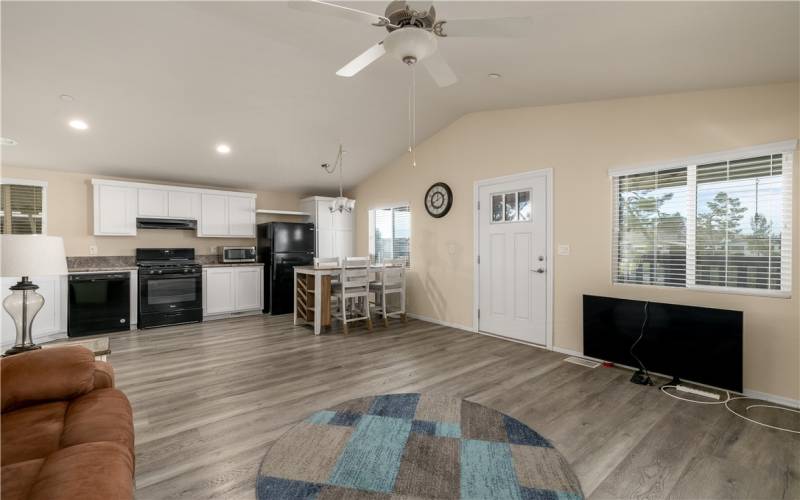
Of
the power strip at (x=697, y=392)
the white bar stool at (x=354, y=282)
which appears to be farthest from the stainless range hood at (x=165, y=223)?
the power strip at (x=697, y=392)

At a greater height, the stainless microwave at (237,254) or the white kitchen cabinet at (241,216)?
the white kitchen cabinet at (241,216)

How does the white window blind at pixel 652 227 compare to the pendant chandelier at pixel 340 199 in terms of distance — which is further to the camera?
the pendant chandelier at pixel 340 199

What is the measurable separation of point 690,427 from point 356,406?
222cm

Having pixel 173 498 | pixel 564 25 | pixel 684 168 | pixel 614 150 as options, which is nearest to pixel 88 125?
pixel 173 498

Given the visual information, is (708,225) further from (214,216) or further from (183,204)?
(183,204)

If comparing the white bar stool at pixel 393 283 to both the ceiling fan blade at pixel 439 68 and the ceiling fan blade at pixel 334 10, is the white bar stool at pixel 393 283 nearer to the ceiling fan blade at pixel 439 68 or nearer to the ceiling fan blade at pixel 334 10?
the ceiling fan blade at pixel 439 68

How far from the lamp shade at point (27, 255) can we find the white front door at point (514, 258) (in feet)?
13.5

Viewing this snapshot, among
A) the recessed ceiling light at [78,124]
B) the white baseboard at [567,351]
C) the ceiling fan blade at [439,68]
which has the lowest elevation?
the white baseboard at [567,351]

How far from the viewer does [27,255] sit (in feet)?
6.46

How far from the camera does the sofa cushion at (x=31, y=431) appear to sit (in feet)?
4.22

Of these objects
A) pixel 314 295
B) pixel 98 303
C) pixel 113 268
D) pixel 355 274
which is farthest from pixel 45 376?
pixel 113 268

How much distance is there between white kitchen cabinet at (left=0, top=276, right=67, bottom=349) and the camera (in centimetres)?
424

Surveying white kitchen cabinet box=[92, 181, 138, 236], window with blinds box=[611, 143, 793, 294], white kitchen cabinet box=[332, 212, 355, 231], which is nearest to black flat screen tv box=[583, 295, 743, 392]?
window with blinds box=[611, 143, 793, 294]

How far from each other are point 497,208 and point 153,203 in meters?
4.90
